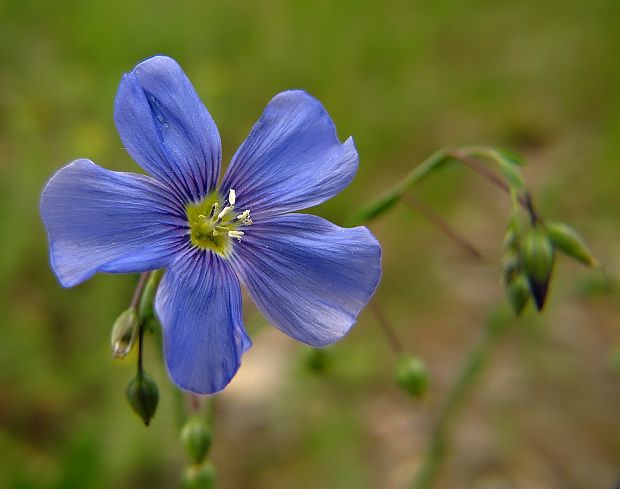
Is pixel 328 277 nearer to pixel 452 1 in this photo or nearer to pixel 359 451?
pixel 359 451

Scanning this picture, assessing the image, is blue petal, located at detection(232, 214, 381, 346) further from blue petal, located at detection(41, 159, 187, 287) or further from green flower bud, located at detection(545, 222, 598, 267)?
green flower bud, located at detection(545, 222, 598, 267)

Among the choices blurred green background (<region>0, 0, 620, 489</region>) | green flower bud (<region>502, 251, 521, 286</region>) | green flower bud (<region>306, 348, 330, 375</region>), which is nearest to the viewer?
green flower bud (<region>502, 251, 521, 286</region>)

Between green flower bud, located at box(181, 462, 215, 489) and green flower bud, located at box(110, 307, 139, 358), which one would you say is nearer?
green flower bud, located at box(110, 307, 139, 358)

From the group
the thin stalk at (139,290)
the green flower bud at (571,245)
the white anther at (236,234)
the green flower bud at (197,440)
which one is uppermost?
the white anther at (236,234)

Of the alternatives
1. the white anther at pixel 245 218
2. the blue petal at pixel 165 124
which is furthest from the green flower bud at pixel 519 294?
the blue petal at pixel 165 124

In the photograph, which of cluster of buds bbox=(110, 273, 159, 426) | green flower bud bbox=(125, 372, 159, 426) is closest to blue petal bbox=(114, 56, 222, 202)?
cluster of buds bbox=(110, 273, 159, 426)

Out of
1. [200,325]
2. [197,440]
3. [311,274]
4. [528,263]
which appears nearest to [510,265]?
[528,263]

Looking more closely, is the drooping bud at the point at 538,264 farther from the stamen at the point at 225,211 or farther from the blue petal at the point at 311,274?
the stamen at the point at 225,211
